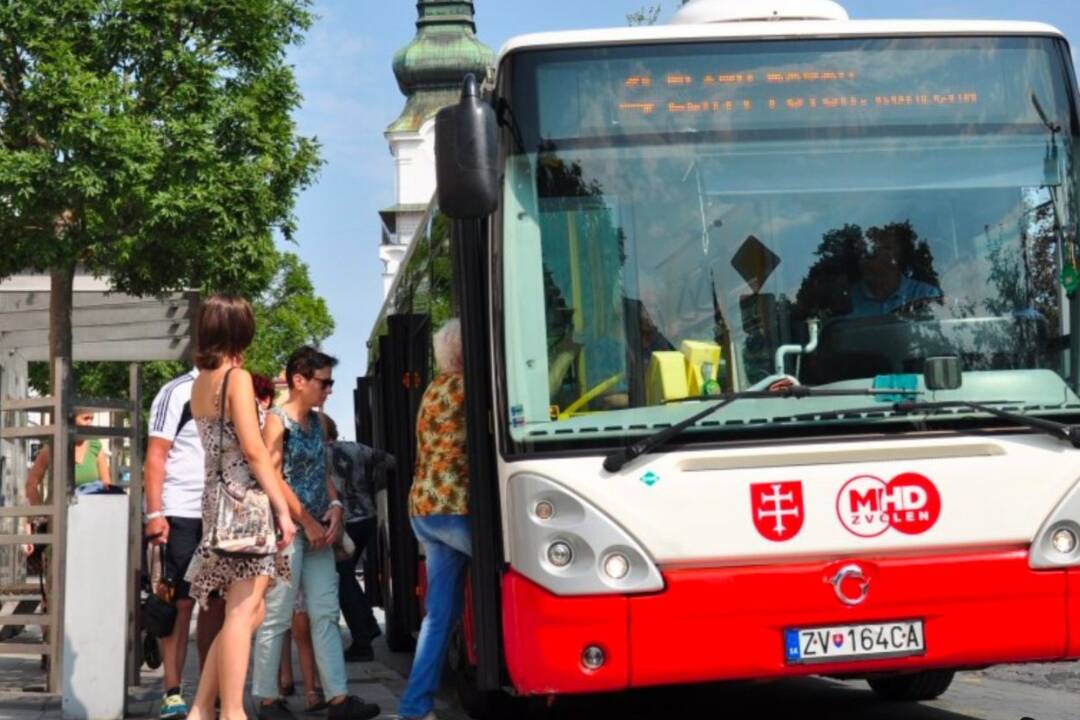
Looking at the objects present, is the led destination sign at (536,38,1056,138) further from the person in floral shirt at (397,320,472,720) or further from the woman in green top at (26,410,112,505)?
the woman in green top at (26,410,112,505)

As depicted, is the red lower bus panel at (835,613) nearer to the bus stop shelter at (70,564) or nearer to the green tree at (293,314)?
the bus stop shelter at (70,564)

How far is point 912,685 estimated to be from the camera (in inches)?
417

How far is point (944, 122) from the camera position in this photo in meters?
8.31

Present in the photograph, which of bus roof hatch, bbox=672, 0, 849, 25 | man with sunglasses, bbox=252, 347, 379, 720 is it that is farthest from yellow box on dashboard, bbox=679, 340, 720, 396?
man with sunglasses, bbox=252, 347, 379, 720

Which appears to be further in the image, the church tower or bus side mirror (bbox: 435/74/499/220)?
the church tower

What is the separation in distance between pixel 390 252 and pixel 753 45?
93.3 meters

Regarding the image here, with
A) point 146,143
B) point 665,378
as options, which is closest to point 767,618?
point 665,378

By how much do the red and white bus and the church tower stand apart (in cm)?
8502

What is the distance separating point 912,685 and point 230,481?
3.97m

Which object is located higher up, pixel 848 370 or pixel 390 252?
pixel 390 252

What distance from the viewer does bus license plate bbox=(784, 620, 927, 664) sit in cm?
788

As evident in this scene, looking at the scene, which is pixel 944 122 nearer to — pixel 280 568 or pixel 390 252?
pixel 280 568

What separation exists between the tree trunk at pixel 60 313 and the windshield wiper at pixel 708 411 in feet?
52.6

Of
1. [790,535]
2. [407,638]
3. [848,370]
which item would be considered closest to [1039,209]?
[848,370]
